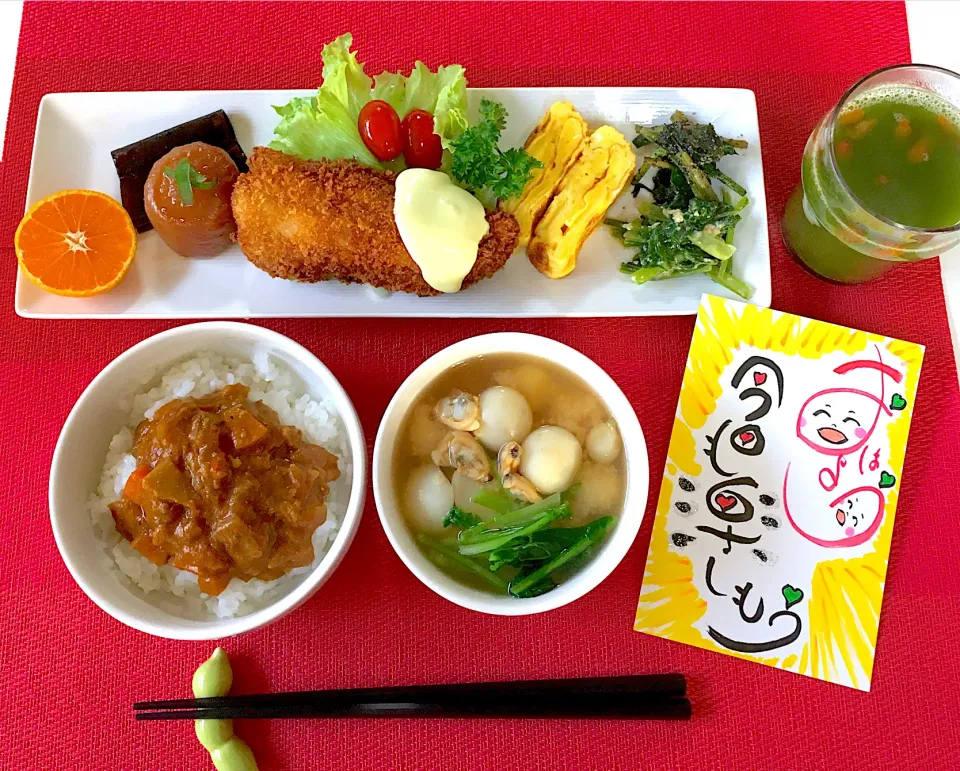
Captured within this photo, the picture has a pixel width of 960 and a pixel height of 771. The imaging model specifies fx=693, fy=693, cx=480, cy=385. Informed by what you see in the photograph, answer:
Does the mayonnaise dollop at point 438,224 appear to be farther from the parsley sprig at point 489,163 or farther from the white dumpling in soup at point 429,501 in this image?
the white dumpling in soup at point 429,501

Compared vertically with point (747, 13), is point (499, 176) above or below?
below

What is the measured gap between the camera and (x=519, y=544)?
1.27m

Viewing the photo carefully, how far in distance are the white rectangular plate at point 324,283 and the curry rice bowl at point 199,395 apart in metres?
0.17

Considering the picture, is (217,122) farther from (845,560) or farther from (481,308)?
(845,560)

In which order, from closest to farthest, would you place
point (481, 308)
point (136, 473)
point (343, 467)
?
point (136, 473), point (343, 467), point (481, 308)

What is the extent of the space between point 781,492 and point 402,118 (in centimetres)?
116

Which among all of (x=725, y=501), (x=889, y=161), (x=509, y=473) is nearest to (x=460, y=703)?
(x=509, y=473)

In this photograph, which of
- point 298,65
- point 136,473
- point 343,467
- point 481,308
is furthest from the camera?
point 298,65

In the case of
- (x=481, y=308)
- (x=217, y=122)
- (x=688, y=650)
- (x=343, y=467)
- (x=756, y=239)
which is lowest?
(x=688, y=650)

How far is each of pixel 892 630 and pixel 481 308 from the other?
1075 millimetres

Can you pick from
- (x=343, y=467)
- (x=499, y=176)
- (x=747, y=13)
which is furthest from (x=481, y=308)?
(x=747, y=13)

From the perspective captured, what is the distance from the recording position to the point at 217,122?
5.08 ft

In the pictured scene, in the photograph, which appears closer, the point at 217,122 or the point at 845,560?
the point at 845,560

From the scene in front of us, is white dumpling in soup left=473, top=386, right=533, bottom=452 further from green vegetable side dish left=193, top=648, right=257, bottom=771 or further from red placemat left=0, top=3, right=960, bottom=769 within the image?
green vegetable side dish left=193, top=648, right=257, bottom=771
